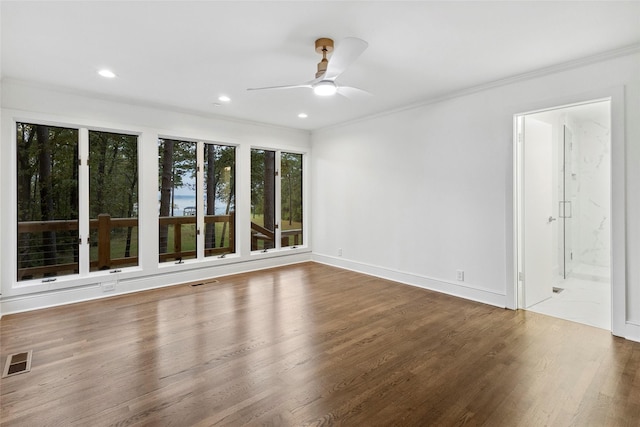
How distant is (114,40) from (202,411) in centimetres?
304

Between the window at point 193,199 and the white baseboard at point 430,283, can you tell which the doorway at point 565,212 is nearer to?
the white baseboard at point 430,283

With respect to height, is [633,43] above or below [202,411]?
above

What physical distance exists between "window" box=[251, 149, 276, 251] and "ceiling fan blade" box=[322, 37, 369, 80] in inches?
135

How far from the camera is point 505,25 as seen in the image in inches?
98.2

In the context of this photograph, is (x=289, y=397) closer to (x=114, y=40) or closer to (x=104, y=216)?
(x=114, y=40)

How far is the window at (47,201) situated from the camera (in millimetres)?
3846

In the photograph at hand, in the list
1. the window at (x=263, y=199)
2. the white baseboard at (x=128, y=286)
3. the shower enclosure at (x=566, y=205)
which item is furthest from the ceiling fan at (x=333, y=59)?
the shower enclosure at (x=566, y=205)

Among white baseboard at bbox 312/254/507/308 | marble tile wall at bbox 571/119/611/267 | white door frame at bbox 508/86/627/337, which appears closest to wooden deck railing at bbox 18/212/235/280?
A: white baseboard at bbox 312/254/507/308

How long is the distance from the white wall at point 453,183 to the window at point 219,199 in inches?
77.1

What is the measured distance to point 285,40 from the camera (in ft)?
8.89

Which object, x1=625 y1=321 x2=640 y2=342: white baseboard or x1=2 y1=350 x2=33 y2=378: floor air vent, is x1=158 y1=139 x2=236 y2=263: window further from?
x1=625 y1=321 x2=640 y2=342: white baseboard

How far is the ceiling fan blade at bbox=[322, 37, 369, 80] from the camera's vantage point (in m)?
2.32

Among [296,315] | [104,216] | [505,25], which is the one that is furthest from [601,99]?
[104,216]

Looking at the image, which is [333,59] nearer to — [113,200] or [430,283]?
[430,283]
